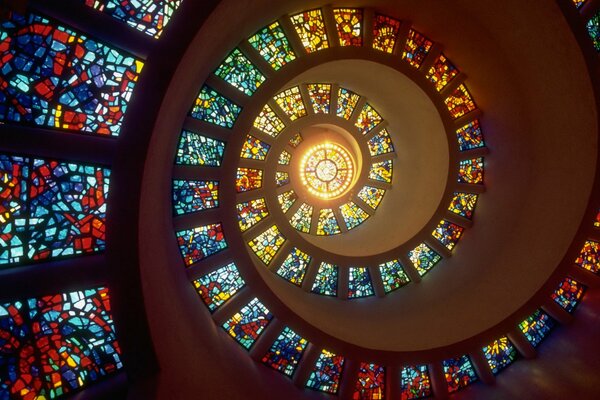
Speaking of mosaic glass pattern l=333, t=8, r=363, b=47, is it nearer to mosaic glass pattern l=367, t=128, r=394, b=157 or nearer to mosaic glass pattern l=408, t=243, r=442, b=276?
mosaic glass pattern l=367, t=128, r=394, b=157

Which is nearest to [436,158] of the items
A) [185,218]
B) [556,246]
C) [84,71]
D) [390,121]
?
[390,121]

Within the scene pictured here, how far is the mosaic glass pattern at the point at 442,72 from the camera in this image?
25.7ft

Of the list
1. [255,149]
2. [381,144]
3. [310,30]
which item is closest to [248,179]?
[255,149]

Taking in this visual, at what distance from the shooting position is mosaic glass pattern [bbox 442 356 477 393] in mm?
7664

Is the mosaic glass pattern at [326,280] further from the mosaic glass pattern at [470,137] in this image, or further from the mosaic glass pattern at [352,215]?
the mosaic glass pattern at [470,137]

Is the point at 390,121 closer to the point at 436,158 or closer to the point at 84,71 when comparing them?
the point at 436,158

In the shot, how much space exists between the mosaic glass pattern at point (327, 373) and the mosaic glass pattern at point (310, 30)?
5.88 m

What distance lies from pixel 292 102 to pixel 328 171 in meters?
2.41

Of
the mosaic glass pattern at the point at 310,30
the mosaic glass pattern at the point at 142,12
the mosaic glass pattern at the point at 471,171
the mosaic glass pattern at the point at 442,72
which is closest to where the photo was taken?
the mosaic glass pattern at the point at 142,12

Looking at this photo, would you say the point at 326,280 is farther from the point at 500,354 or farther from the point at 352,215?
the point at 500,354

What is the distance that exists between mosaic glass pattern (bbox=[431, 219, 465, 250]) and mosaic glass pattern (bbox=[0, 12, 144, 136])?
7.06 m

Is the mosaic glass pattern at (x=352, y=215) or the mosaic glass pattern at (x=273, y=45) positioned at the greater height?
the mosaic glass pattern at (x=273, y=45)

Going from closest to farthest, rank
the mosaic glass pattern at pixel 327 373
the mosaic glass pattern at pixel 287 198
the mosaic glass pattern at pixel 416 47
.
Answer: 1. the mosaic glass pattern at pixel 327 373
2. the mosaic glass pattern at pixel 416 47
3. the mosaic glass pattern at pixel 287 198

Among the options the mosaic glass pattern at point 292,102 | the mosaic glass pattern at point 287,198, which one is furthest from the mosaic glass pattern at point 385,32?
the mosaic glass pattern at point 287,198
